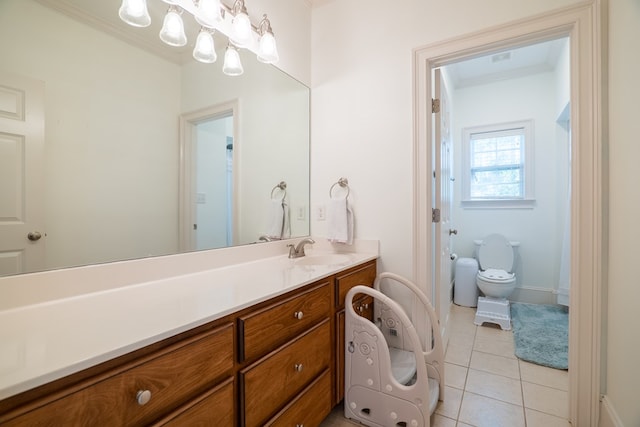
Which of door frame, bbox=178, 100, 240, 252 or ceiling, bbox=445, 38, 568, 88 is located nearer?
door frame, bbox=178, 100, 240, 252

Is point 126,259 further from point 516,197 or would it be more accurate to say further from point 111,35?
point 516,197

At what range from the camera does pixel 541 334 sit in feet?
7.66

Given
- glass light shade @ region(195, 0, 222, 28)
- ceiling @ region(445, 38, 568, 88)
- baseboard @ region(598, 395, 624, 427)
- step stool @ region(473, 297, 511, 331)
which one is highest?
ceiling @ region(445, 38, 568, 88)

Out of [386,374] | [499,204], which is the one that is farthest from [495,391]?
[499,204]

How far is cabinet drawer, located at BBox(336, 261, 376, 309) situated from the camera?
1353 millimetres

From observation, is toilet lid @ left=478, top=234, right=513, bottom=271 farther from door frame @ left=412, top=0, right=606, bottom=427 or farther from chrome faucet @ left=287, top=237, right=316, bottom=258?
chrome faucet @ left=287, top=237, right=316, bottom=258

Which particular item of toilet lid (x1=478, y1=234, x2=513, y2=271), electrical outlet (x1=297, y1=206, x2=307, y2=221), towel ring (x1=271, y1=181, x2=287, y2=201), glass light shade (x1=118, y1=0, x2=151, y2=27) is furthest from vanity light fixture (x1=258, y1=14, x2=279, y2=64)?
toilet lid (x1=478, y1=234, x2=513, y2=271)

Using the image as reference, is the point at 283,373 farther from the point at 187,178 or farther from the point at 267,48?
the point at 267,48

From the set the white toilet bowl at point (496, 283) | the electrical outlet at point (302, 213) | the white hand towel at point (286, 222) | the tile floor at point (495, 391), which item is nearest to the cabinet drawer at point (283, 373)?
the tile floor at point (495, 391)

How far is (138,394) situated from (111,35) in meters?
1.18

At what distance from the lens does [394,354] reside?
1626 millimetres

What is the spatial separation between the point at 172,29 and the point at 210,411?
4.69ft

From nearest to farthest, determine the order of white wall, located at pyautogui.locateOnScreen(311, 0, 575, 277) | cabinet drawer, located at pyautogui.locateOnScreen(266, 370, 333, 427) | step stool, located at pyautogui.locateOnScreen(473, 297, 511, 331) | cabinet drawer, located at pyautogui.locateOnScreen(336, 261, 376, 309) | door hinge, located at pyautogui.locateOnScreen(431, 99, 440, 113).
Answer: cabinet drawer, located at pyautogui.locateOnScreen(266, 370, 333, 427)
cabinet drawer, located at pyautogui.locateOnScreen(336, 261, 376, 309)
white wall, located at pyautogui.locateOnScreen(311, 0, 575, 277)
door hinge, located at pyautogui.locateOnScreen(431, 99, 440, 113)
step stool, located at pyautogui.locateOnScreen(473, 297, 511, 331)

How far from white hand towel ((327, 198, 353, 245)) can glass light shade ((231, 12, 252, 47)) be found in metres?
1.05
